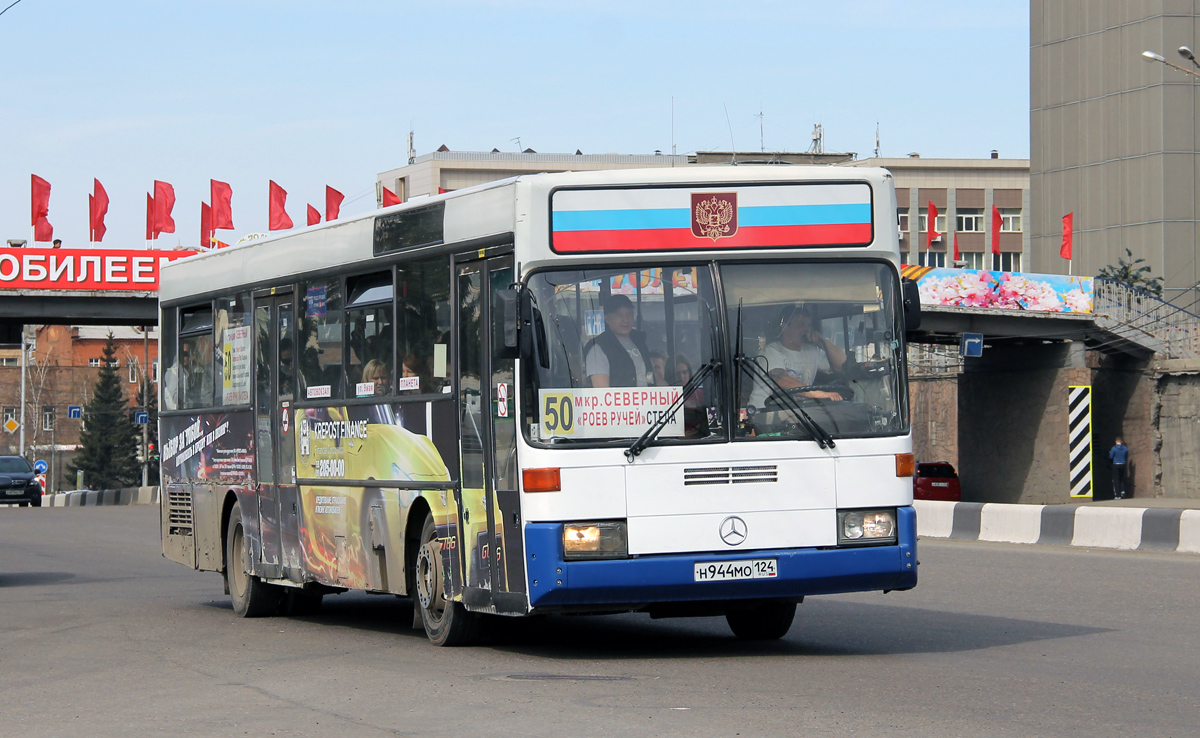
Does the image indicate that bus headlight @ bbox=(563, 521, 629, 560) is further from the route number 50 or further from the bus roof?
the bus roof

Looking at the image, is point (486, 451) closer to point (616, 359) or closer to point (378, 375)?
point (616, 359)

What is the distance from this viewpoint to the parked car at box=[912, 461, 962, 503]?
48.5 meters

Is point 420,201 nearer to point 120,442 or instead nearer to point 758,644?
point 758,644

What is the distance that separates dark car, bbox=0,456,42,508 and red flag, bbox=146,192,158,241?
31.2 ft

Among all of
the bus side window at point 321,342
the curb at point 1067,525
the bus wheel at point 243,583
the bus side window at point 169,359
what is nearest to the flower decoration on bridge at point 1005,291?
the curb at point 1067,525

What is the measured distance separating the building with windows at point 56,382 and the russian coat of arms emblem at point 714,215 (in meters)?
106

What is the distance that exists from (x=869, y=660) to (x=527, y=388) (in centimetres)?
268

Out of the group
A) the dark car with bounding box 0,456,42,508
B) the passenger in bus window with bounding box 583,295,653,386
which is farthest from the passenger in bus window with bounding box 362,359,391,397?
the dark car with bounding box 0,456,42,508

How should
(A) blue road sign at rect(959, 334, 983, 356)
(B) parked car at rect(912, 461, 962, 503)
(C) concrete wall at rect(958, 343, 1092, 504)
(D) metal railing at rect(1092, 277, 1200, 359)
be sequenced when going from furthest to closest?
(B) parked car at rect(912, 461, 962, 503) < (C) concrete wall at rect(958, 343, 1092, 504) < (D) metal railing at rect(1092, 277, 1200, 359) < (A) blue road sign at rect(959, 334, 983, 356)

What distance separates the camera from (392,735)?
7617 mm

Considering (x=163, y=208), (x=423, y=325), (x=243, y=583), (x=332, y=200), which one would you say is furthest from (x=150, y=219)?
(x=423, y=325)

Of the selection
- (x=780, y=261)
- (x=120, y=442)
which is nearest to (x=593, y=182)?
(x=780, y=261)

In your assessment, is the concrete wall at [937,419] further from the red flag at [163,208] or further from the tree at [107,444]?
the tree at [107,444]

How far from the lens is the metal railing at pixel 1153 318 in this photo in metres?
46.1
